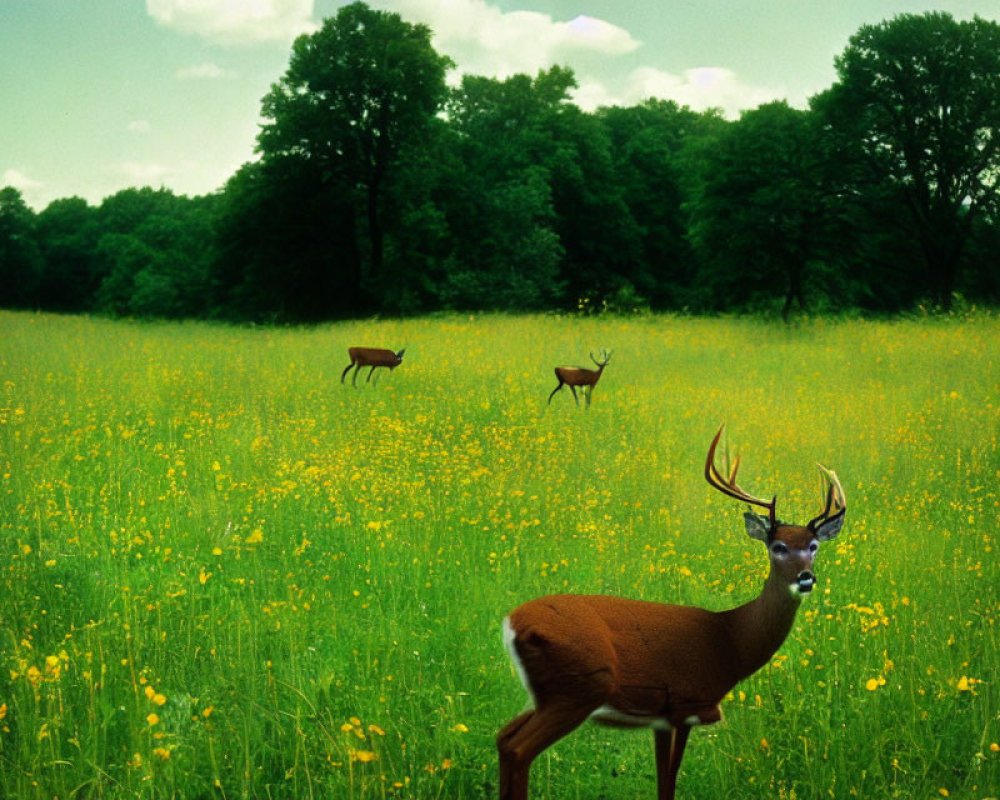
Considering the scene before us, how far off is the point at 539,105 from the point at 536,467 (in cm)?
3925

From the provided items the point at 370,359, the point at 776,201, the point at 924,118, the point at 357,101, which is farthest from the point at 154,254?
the point at 370,359

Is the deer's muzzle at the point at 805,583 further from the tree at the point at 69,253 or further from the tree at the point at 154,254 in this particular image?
the tree at the point at 69,253

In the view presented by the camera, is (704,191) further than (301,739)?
Yes

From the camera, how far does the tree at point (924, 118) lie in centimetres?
2525

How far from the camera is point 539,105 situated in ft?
144

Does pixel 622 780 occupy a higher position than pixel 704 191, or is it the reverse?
pixel 704 191

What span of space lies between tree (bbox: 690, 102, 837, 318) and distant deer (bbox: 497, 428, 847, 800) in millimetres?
24149

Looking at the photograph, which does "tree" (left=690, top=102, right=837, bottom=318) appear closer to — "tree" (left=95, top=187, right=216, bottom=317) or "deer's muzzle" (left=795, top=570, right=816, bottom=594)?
"tree" (left=95, top=187, right=216, bottom=317)

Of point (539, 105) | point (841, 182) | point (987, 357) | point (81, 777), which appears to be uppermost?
point (539, 105)

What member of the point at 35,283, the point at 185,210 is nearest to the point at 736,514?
the point at 35,283

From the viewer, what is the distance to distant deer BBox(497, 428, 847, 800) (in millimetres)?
2016

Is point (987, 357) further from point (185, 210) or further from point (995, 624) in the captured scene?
point (185, 210)

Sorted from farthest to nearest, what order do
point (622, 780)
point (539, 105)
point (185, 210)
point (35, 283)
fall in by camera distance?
point (185, 210), point (539, 105), point (35, 283), point (622, 780)

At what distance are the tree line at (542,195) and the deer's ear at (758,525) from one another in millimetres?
24506
